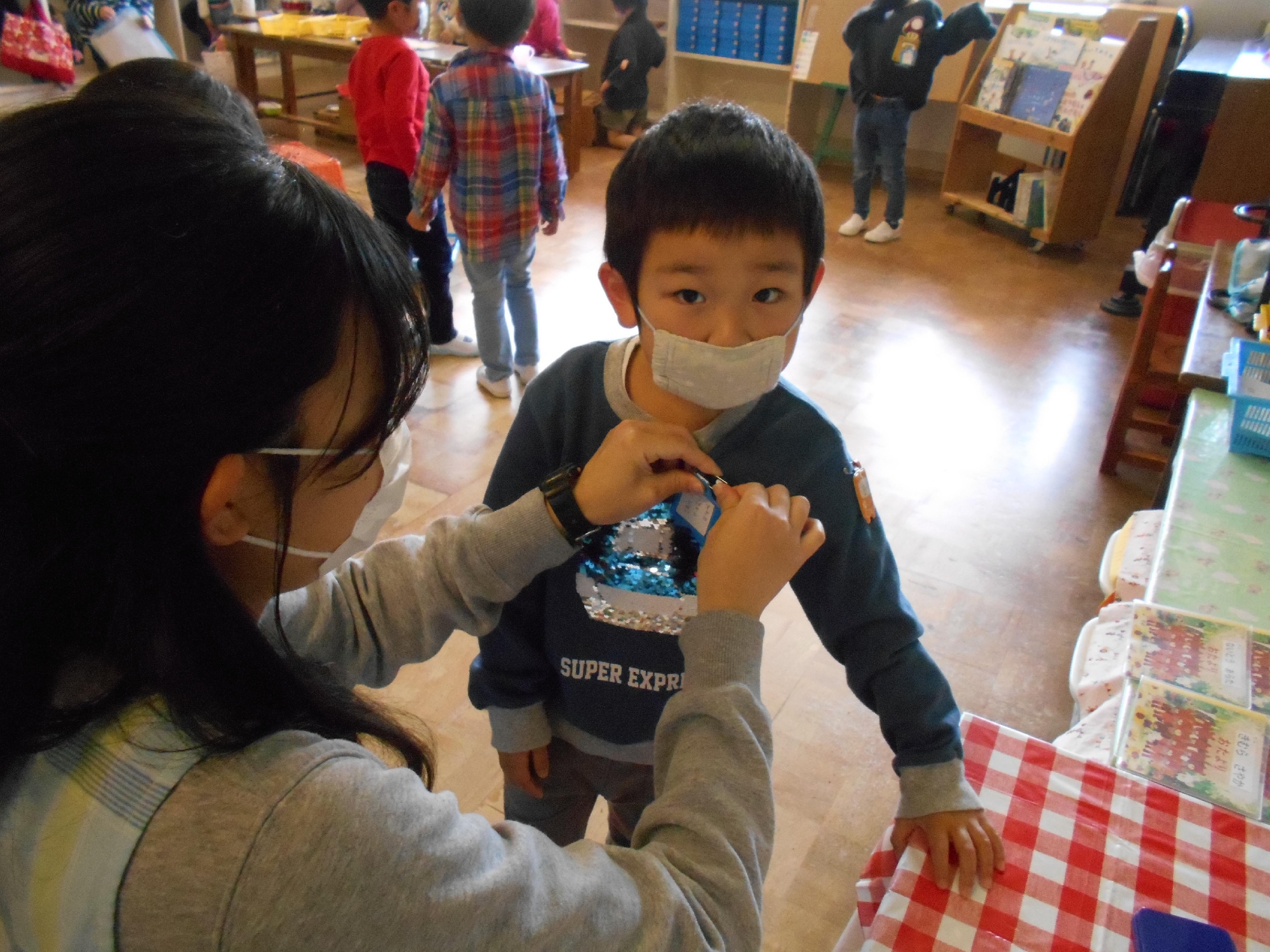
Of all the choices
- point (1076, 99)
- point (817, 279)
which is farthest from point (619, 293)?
point (1076, 99)

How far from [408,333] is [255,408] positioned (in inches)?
4.8

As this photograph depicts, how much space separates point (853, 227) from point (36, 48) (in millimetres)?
3841

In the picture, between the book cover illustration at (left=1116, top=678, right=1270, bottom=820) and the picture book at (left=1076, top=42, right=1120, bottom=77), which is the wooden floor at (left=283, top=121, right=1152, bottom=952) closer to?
the book cover illustration at (left=1116, top=678, right=1270, bottom=820)

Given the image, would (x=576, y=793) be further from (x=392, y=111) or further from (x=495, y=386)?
(x=392, y=111)

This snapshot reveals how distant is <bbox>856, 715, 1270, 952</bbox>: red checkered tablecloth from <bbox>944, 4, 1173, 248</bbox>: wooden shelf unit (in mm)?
3937

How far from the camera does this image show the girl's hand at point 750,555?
66 cm

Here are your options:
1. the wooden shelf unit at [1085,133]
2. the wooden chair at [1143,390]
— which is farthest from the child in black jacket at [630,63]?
the wooden chair at [1143,390]

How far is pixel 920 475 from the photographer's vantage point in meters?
2.58

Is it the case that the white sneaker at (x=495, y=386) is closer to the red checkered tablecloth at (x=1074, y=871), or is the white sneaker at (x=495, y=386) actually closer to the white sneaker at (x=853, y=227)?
the red checkered tablecloth at (x=1074, y=871)

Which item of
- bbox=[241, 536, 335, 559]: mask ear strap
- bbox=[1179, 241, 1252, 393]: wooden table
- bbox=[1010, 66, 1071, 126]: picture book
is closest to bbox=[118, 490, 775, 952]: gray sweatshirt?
bbox=[241, 536, 335, 559]: mask ear strap

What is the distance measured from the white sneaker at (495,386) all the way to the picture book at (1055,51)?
3.18 metres

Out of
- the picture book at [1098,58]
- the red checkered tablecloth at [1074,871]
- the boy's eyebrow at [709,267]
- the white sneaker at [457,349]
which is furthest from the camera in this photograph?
the picture book at [1098,58]

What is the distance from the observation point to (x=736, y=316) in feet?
2.72

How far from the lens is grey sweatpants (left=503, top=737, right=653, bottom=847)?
1038 mm
